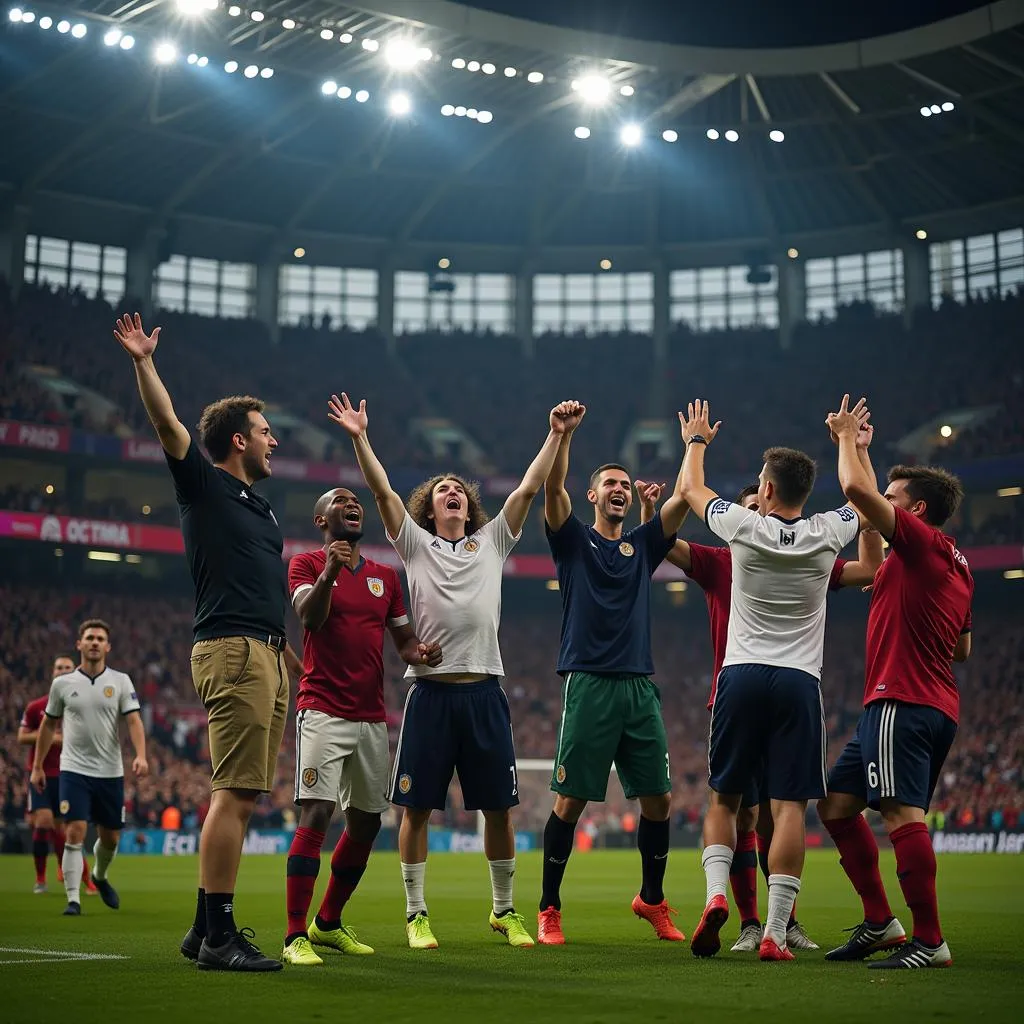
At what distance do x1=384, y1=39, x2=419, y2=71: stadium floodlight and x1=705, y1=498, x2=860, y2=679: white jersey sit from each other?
90.9 feet

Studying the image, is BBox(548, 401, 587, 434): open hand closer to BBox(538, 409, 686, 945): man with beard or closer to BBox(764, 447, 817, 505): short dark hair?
BBox(538, 409, 686, 945): man with beard

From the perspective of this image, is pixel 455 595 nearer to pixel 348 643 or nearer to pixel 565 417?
pixel 348 643

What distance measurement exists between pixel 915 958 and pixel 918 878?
1.33 ft

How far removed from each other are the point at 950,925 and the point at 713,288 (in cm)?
4158

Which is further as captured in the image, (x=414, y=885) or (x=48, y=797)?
(x=48, y=797)

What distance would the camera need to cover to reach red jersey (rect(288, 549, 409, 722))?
8094 millimetres

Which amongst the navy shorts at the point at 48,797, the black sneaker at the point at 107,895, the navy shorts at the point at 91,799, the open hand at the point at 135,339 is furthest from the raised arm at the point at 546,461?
the navy shorts at the point at 48,797

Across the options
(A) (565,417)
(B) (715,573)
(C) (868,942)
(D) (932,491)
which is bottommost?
(C) (868,942)

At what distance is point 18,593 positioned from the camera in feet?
130

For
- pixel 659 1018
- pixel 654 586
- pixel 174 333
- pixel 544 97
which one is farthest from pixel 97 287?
pixel 659 1018

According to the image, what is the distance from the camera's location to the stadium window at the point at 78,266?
146 feet

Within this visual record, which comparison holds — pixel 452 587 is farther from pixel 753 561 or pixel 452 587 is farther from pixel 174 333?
pixel 174 333

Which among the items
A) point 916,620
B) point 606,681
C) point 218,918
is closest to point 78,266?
point 606,681

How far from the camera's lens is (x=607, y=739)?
28.3 feet
